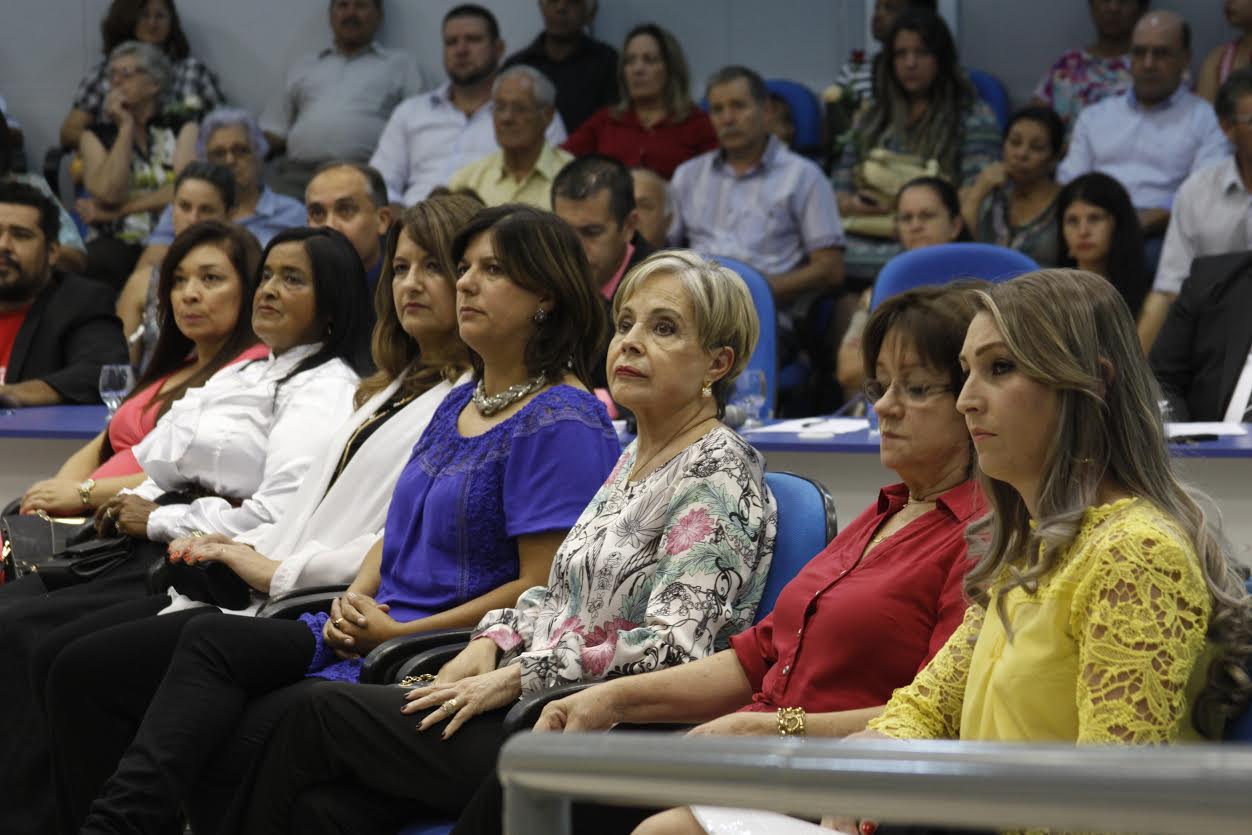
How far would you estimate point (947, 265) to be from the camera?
4.11 m

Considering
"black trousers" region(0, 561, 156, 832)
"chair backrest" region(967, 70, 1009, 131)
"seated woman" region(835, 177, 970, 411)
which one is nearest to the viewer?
"black trousers" region(0, 561, 156, 832)

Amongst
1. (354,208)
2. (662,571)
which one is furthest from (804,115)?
(662,571)

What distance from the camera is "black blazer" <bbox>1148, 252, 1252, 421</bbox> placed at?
408cm

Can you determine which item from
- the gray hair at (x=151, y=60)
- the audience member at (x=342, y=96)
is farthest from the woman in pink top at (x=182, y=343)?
the gray hair at (x=151, y=60)

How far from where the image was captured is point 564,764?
84 centimetres

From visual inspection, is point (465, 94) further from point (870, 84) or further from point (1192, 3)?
point (1192, 3)

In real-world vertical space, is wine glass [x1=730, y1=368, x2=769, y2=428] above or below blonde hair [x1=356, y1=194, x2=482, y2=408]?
below

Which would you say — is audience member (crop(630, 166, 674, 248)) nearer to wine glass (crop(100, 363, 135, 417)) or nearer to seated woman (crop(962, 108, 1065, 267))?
seated woman (crop(962, 108, 1065, 267))

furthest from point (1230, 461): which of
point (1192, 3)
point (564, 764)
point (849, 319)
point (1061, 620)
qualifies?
point (1192, 3)

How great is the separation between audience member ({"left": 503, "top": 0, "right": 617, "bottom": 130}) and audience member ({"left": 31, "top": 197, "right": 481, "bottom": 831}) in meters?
3.59

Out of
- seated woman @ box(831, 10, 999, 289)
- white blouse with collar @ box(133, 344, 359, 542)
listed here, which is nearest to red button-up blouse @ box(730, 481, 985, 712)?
white blouse with collar @ box(133, 344, 359, 542)

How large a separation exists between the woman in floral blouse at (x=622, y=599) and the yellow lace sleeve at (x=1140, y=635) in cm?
76

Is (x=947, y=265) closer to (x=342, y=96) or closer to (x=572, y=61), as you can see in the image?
(x=572, y=61)

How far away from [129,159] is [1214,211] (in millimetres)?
4479
